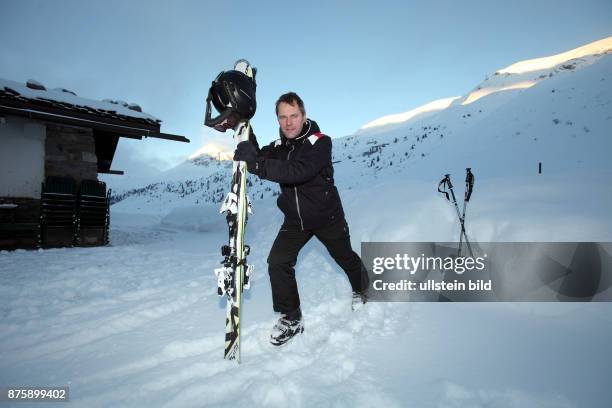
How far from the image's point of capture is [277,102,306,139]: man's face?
2398 mm

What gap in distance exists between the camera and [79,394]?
5.65 feet

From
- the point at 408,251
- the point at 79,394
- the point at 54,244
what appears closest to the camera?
the point at 79,394

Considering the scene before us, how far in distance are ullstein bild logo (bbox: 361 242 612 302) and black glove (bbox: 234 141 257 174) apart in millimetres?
2087

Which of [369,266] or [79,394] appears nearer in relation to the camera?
[79,394]

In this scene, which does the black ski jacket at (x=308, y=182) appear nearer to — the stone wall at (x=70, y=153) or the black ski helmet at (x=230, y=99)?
the black ski helmet at (x=230, y=99)

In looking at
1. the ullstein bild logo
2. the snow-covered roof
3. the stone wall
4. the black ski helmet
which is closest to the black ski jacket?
the black ski helmet

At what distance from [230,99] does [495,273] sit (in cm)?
321

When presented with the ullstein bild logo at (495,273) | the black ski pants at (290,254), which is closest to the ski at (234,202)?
the black ski pants at (290,254)

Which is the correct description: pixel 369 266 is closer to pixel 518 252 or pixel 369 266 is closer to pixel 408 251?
pixel 408 251

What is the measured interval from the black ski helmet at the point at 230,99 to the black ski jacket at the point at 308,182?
10.5 inches

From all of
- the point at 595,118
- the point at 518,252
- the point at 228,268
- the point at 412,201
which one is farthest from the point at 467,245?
the point at 595,118

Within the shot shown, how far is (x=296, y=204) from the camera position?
8.11 ft

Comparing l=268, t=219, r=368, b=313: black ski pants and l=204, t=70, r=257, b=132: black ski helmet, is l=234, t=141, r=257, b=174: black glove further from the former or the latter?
l=268, t=219, r=368, b=313: black ski pants

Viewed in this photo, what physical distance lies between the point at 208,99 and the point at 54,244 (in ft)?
25.7
